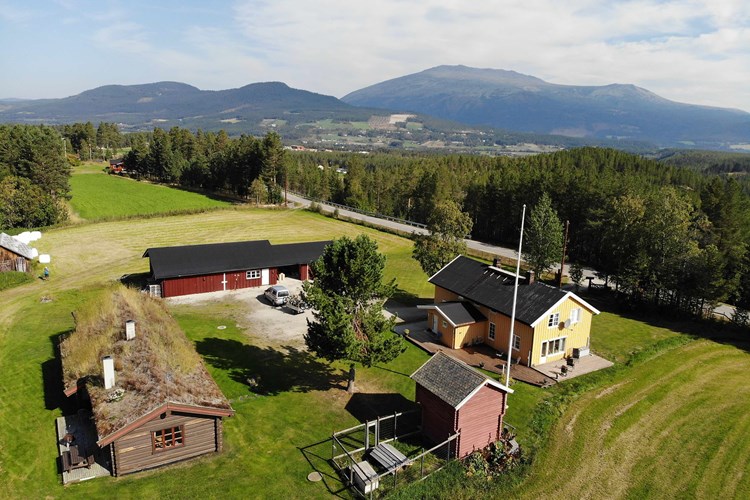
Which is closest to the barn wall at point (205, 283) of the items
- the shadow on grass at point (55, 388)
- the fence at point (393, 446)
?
the shadow on grass at point (55, 388)

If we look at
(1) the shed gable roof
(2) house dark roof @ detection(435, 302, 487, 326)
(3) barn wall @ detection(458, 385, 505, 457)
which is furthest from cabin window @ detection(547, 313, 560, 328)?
(3) barn wall @ detection(458, 385, 505, 457)

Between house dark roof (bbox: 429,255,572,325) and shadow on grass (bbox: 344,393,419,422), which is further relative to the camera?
house dark roof (bbox: 429,255,572,325)

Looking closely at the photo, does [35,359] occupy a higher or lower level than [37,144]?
lower

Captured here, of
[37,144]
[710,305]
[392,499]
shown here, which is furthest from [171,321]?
[37,144]

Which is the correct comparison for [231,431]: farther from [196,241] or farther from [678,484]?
[196,241]

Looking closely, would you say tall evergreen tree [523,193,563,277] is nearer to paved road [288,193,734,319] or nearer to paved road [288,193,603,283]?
paved road [288,193,734,319]

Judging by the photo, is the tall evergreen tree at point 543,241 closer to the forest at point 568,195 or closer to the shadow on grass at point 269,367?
the forest at point 568,195
